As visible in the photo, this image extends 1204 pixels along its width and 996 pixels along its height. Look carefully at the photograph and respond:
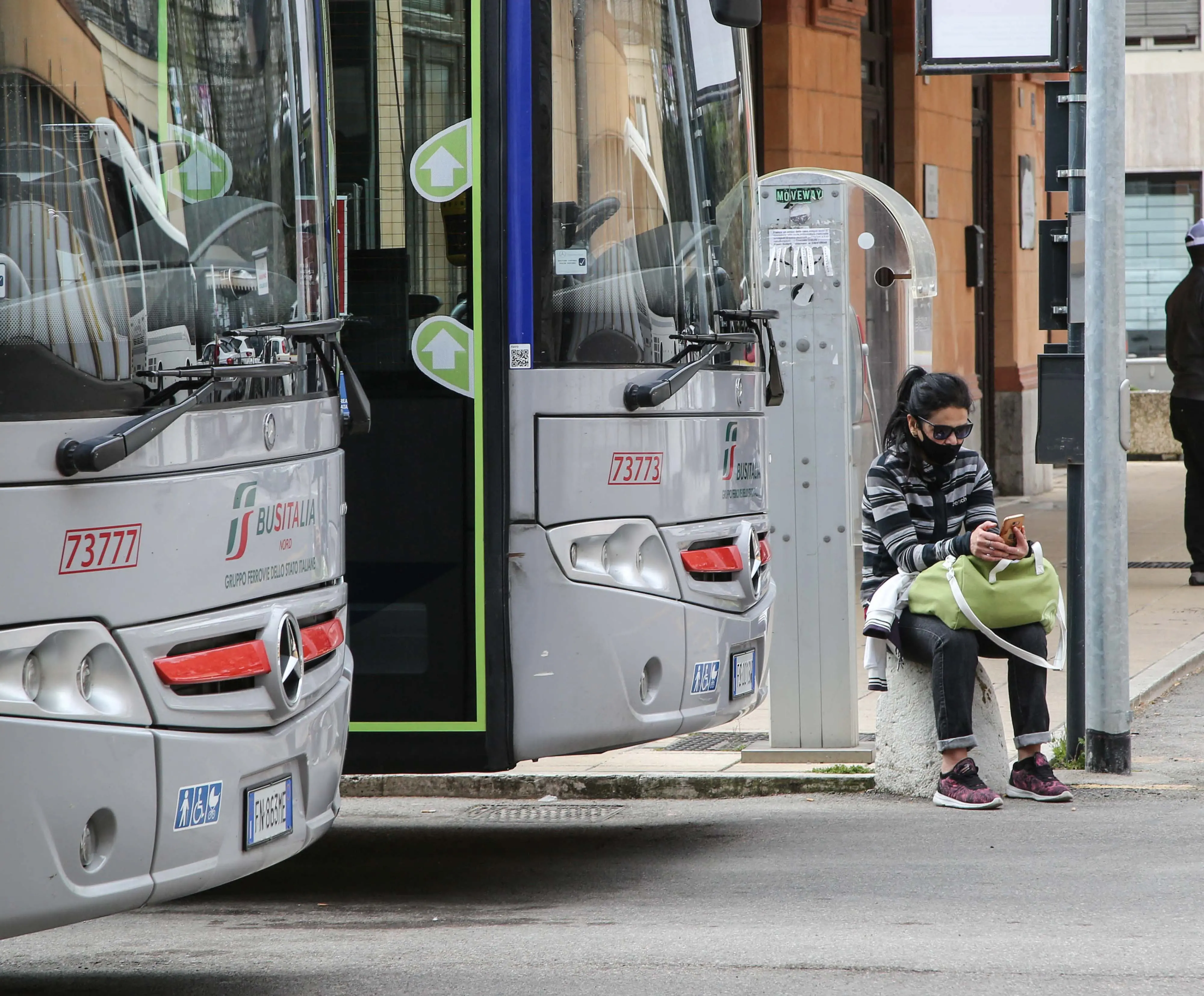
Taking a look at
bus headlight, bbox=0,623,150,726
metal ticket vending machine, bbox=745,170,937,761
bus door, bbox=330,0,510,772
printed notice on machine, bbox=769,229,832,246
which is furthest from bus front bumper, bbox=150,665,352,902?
printed notice on machine, bbox=769,229,832,246

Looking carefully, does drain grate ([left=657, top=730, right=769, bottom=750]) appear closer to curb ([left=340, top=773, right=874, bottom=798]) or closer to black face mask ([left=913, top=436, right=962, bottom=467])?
curb ([left=340, top=773, right=874, bottom=798])

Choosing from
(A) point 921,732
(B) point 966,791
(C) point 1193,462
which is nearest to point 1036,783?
(B) point 966,791

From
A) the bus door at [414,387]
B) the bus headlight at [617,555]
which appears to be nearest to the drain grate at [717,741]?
the bus headlight at [617,555]

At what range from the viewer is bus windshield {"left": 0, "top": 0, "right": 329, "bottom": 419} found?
3.84 m

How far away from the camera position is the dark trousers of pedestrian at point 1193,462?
12.1 meters

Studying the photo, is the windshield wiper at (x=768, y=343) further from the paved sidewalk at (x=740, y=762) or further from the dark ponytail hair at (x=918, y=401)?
the paved sidewalk at (x=740, y=762)

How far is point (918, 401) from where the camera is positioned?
681 cm

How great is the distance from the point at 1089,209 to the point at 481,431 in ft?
9.03

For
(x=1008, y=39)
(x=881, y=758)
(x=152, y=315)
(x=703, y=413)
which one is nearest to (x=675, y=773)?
(x=881, y=758)

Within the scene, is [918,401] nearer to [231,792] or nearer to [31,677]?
[231,792]

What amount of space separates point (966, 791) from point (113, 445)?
3.79 meters

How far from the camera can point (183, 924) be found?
18.6 ft

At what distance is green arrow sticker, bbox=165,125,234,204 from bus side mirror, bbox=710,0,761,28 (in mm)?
1865

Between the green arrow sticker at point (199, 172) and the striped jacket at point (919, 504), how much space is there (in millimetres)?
3098
